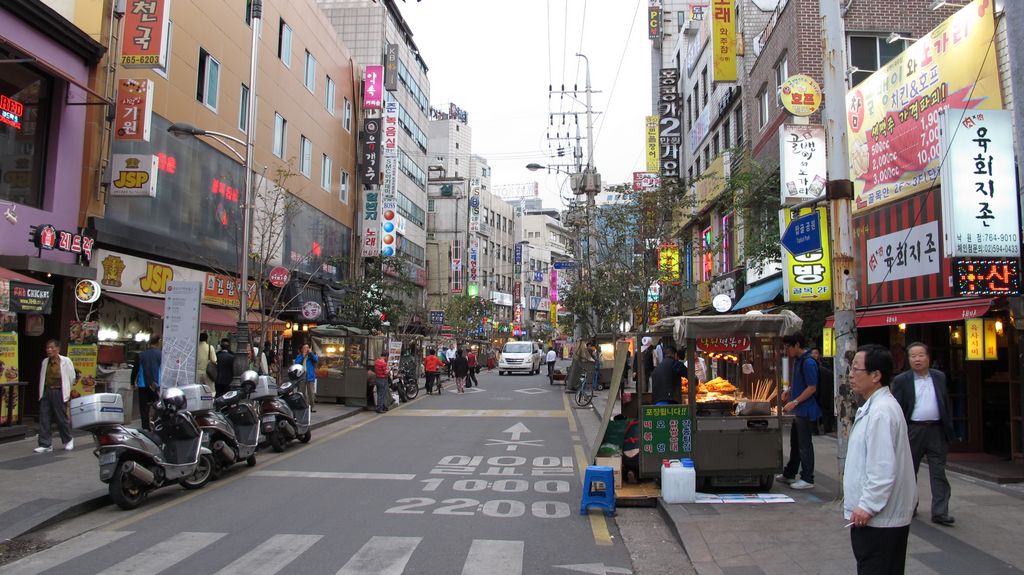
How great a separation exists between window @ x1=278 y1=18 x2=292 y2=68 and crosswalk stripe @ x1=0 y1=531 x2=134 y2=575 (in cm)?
2356

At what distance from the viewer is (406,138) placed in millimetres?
49000

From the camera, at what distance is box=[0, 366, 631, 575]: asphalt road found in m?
6.12

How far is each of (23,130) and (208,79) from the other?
312 inches

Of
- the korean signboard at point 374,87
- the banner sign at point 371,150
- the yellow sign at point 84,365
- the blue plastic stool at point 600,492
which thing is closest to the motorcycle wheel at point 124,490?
the blue plastic stool at point 600,492

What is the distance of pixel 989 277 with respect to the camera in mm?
9148

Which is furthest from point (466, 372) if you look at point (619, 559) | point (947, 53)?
point (619, 559)

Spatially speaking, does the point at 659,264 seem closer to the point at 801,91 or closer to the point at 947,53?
the point at 801,91

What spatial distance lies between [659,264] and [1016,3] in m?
18.4

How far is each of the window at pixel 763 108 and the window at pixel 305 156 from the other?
17627mm

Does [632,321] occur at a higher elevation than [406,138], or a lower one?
lower

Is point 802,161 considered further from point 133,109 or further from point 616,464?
point 133,109

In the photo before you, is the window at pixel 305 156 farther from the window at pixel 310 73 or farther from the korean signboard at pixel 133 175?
the korean signboard at pixel 133 175

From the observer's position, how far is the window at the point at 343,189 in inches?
1367

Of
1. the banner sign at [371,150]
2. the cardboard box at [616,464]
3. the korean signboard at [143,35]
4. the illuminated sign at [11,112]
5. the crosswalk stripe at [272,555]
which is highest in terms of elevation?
the banner sign at [371,150]
